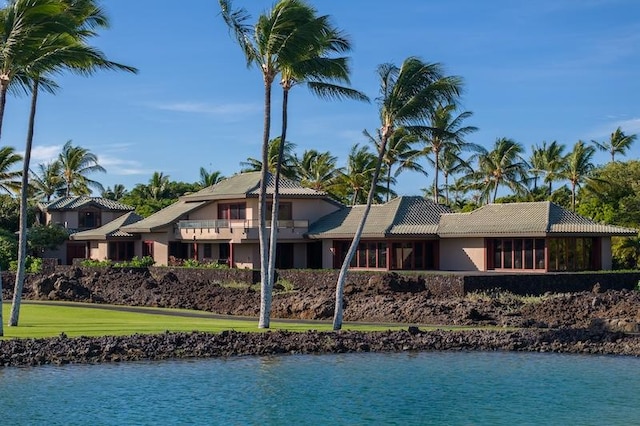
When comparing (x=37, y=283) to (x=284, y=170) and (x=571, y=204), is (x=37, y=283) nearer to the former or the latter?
(x=284, y=170)

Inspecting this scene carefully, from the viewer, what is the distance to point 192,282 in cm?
5059

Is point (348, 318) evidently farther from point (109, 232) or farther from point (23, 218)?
point (109, 232)

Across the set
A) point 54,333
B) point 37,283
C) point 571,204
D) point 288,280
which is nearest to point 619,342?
point 54,333

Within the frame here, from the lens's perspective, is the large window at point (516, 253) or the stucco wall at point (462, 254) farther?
the stucco wall at point (462, 254)

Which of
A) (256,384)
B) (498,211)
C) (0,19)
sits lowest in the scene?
(256,384)

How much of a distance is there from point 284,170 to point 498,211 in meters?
27.9

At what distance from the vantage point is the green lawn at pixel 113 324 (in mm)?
30188

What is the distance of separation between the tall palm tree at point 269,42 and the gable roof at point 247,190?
2632 centimetres

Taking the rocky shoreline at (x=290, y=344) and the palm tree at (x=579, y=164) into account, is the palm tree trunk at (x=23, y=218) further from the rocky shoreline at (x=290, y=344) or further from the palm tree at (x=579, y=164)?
the palm tree at (x=579, y=164)

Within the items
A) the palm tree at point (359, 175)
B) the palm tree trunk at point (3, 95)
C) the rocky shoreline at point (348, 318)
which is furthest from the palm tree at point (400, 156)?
the palm tree trunk at point (3, 95)

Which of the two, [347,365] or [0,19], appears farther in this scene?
[0,19]

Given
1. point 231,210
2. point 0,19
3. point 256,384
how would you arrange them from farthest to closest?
point 231,210
point 0,19
point 256,384

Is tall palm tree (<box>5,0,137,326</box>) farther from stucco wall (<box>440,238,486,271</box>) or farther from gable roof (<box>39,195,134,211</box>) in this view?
gable roof (<box>39,195,134,211</box>)

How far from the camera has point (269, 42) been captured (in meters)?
31.1
